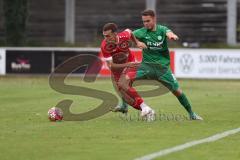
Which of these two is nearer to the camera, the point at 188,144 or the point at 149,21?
the point at 188,144

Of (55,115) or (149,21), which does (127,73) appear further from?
(55,115)

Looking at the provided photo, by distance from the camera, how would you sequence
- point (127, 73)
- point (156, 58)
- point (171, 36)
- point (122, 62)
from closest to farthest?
Result: point (171, 36) → point (156, 58) → point (127, 73) → point (122, 62)

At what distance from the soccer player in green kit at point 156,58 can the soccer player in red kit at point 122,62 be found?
0.20 m

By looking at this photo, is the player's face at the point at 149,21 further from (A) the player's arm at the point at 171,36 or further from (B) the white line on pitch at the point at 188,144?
(B) the white line on pitch at the point at 188,144

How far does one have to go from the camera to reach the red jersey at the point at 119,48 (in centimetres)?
1497

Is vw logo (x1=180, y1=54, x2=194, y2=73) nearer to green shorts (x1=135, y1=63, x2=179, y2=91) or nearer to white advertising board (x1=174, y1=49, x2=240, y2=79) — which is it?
white advertising board (x1=174, y1=49, x2=240, y2=79)

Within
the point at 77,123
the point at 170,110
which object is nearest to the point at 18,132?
the point at 77,123

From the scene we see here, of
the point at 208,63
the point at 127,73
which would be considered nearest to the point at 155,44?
the point at 127,73

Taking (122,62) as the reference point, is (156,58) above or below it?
above

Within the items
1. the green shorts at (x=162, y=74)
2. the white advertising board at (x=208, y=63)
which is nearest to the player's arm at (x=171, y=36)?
the green shorts at (x=162, y=74)

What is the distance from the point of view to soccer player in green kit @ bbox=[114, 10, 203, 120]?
14852 millimetres

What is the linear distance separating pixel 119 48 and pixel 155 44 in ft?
2.46

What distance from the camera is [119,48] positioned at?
15242 mm

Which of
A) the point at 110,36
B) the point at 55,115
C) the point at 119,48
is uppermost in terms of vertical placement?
the point at 110,36
